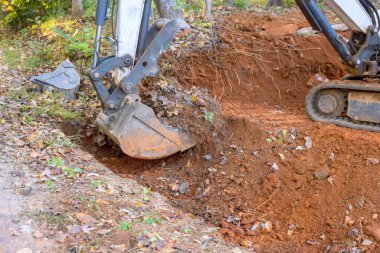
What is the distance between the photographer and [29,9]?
1393 centimetres

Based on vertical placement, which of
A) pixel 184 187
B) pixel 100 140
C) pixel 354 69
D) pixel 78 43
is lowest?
pixel 184 187

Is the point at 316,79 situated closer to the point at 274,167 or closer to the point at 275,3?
the point at 274,167

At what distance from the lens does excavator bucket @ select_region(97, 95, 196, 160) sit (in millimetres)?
5363

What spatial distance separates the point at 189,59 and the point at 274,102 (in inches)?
57.4

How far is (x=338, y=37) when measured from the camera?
20.4ft

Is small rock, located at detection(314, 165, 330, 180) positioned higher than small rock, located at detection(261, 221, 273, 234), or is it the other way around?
small rock, located at detection(314, 165, 330, 180)

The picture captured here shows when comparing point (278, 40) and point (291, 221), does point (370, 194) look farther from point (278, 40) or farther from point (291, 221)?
point (278, 40)

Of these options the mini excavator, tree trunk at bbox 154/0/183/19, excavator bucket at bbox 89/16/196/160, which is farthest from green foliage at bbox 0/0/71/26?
excavator bucket at bbox 89/16/196/160

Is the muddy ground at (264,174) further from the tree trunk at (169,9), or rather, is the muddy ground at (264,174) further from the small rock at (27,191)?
the tree trunk at (169,9)

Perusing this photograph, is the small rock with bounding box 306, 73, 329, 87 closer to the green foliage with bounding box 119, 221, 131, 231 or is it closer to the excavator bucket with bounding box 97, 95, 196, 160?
the excavator bucket with bounding box 97, 95, 196, 160

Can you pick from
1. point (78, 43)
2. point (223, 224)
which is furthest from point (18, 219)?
point (78, 43)

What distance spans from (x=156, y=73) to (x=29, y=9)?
31.9ft

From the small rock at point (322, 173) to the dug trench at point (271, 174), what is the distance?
10mm

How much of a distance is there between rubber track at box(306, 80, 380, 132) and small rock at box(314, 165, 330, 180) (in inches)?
40.4
